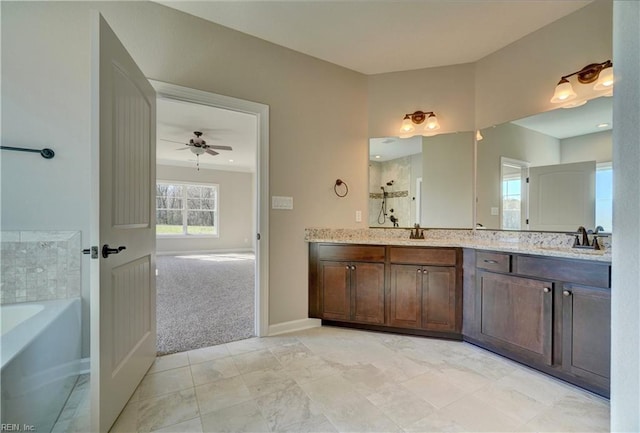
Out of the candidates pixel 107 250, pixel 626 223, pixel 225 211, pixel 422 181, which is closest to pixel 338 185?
pixel 422 181

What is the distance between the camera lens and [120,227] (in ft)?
4.84

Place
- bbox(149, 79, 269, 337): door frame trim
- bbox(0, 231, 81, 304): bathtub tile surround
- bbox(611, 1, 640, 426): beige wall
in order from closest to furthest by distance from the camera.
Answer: bbox(611, 1, 640, 426): beige wall → bbox(0, 231, 81, 304): bathtub tile surround → bbox(149, 79, 269, 337): door frame trim

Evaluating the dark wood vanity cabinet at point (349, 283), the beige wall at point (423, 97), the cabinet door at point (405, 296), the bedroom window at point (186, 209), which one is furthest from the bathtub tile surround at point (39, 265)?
the bedroom window at point (186, 209)

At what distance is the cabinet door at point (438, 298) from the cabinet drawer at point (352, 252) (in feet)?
1.37

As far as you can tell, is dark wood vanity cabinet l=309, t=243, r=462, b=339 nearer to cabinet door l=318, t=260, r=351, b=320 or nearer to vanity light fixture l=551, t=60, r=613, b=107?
cabinet door l=318, t=260, r=351, b=320

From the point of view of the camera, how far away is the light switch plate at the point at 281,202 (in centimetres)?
254

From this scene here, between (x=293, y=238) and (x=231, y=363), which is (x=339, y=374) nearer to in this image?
(x=231, y=363)

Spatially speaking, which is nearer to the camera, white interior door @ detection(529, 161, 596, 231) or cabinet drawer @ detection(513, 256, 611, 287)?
cabinet drawer @ detection(513, 256, 611, 287)

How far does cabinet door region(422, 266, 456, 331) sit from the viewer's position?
92.7 inches

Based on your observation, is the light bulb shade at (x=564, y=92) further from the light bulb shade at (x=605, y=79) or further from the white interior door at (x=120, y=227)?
the white interior door at (x=120, y=227)

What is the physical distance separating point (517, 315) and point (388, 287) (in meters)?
0.95

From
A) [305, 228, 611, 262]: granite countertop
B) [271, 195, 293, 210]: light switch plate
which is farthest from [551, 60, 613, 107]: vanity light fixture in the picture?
[271, 195, 293, 210]: light switch plate

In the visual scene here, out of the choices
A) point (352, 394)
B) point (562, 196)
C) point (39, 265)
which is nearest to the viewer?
point (352, 394)

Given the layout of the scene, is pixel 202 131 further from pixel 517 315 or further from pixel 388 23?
pixel 517 315
